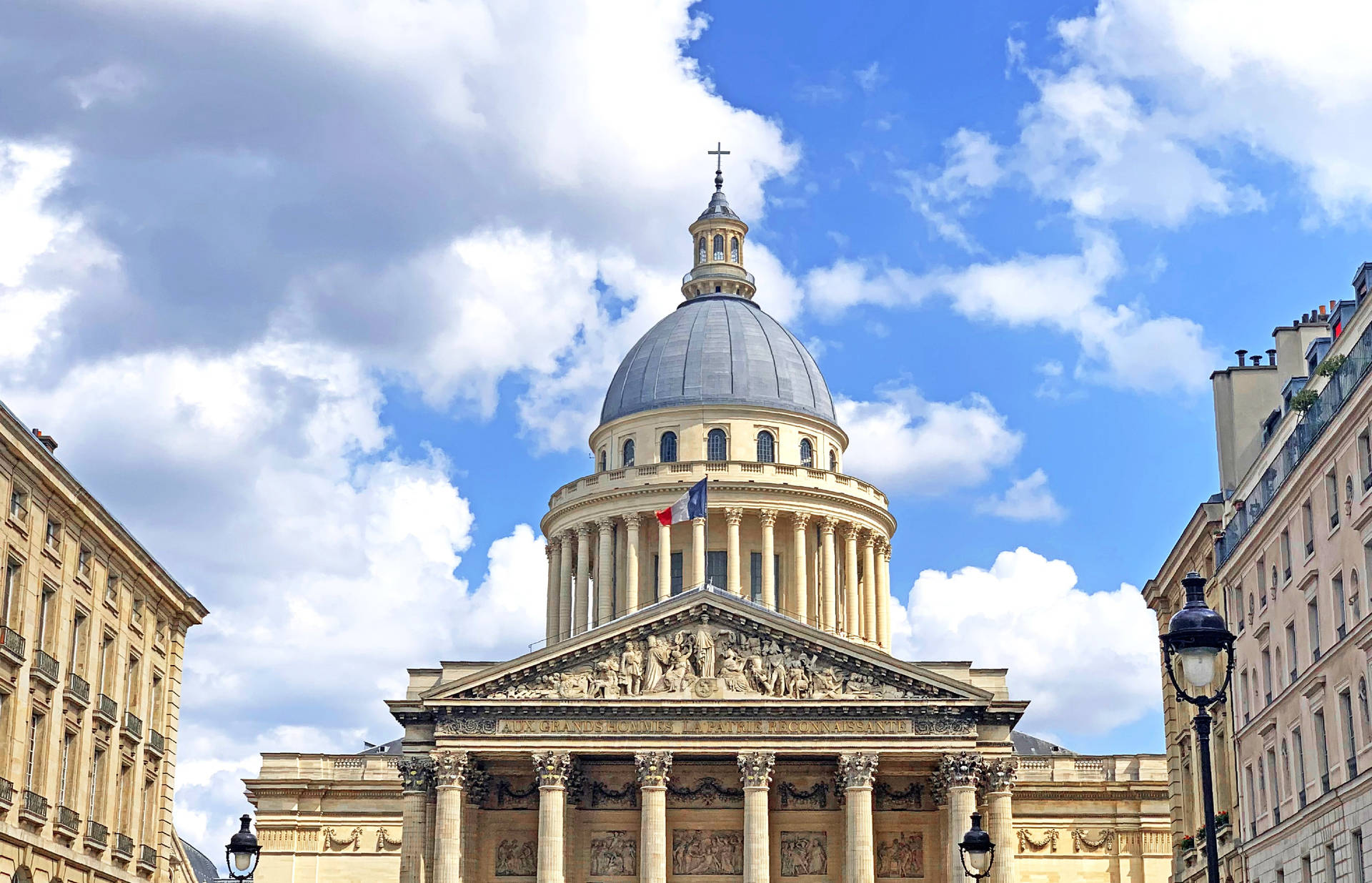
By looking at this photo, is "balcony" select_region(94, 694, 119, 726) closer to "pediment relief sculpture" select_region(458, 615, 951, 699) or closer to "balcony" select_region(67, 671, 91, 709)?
"balcony" select_region(67, 671, 91, 709)

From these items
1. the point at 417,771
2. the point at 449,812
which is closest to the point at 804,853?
the point at 449,812

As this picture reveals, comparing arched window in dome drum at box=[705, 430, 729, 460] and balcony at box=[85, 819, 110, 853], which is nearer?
balcony at box=[85, 819, 110, 853]

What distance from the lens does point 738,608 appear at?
237 feet

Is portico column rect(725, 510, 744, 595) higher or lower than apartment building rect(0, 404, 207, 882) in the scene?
higher

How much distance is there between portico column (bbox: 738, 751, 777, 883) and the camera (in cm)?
7012

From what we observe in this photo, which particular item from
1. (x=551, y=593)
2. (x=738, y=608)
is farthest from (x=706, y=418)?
(x=738, y=608)

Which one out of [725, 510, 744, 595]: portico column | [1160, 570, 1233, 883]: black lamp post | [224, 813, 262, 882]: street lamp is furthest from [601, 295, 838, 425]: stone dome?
[1160, 570, 1233, 883]: black lamp post

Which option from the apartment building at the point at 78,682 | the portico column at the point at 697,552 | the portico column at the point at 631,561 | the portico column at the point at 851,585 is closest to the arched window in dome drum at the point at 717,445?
the portico column at the point at 697,552

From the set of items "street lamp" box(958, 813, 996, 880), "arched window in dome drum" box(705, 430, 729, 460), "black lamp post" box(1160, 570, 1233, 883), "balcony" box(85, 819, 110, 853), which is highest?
"arched window in dome drum" box(705, 430, 729, 460)

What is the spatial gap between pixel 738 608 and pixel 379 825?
21356 millimetres

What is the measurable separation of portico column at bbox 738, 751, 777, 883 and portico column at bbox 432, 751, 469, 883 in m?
10.5

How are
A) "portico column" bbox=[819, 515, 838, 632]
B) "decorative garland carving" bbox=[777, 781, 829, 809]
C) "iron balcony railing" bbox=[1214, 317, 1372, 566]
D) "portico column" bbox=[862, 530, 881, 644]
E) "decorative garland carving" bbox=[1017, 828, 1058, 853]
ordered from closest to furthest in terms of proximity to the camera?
"iron balcony railing" bbox=[1214, 317, 1372, 566]
"decorative garland carving" bbox=[777, 781, 829, 809]
"decorative garland carving" bbox=[1017, 828, 1058, 853]
"portico column" bbox=[819, 515, 838, 632]
"portico column" bbox=[862, 530, 881, 644]

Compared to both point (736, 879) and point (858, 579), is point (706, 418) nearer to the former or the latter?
point (858, 579)

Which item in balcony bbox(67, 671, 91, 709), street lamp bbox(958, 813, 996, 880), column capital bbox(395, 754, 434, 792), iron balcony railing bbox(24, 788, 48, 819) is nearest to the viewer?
street lamp bbox(958, 813, 996, 880)
